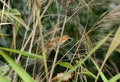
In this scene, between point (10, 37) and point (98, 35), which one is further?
point (10, 37)

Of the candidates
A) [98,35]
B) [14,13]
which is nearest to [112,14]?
[14,13]

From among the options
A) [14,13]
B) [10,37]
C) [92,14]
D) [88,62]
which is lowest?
[88,62]

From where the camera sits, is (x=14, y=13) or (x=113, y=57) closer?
(x=14, y=13)

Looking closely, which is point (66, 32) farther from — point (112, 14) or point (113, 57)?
point (112, 14)

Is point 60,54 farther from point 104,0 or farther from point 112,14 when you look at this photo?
point 112,14

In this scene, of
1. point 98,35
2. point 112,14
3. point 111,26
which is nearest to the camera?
point 112,14

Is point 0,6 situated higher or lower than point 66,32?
higher

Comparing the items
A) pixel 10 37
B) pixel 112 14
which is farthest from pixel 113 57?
pixel 112 14

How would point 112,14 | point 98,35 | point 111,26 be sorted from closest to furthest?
point 112,14 < point 98,35 < point 111,26

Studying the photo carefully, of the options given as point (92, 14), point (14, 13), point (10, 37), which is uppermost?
point (14, 13)
